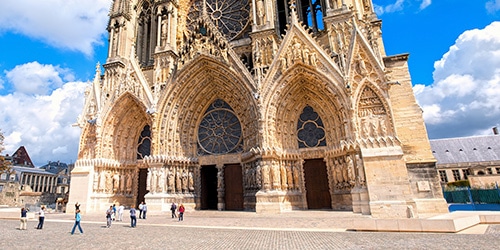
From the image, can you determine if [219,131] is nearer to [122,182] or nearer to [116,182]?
[122,182]

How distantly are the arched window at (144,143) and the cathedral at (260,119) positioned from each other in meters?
0.11

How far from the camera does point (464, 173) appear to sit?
108 ft

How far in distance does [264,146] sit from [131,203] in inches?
356

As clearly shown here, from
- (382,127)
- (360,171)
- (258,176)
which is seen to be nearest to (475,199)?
(382,127)

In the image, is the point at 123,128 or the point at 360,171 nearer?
the point at 360,171

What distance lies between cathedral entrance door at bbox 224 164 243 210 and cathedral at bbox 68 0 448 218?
6 cm

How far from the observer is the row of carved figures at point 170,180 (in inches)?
583

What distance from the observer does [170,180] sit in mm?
14969

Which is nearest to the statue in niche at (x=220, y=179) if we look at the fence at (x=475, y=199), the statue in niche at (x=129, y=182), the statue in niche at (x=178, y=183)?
the statue in niche at (x=178, y=183)

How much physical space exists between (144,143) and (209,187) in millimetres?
4930

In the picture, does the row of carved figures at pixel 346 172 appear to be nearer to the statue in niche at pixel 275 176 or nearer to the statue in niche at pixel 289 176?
the statue in niche at pixel 289 176

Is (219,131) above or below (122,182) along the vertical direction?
above

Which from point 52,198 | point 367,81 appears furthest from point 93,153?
point 52,198

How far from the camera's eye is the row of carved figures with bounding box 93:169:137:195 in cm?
1596
